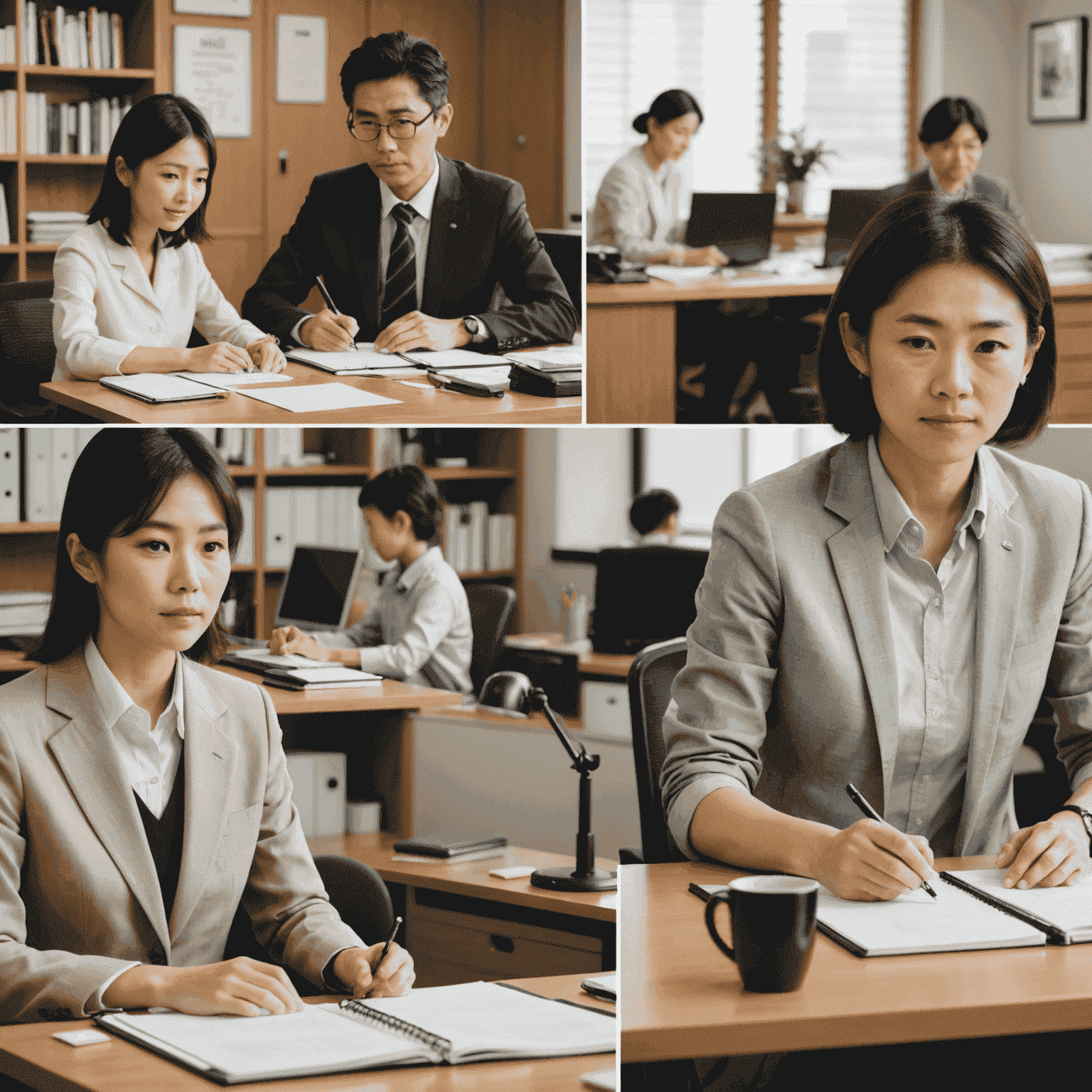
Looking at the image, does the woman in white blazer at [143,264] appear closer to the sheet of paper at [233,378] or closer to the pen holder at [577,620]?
the sheet of paper at [233,378]

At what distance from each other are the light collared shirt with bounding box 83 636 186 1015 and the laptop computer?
150 centimetres

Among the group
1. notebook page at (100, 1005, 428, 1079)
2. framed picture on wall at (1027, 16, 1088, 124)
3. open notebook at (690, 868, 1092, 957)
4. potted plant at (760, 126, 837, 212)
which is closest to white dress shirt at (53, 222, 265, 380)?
notebook page at (100, 1005, 428, 1079)

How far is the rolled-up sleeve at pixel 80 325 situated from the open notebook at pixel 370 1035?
74 cm

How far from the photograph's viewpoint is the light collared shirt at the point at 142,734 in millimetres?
1454

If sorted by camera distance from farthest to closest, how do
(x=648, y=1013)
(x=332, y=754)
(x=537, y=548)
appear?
(x=537, y=548), (x=332, y=754), (x=648, y=1013)

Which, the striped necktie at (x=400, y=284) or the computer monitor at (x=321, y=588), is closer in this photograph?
the striped necktie at (x=400, y=284)

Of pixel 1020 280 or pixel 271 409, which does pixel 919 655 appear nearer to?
pixel 1020 280

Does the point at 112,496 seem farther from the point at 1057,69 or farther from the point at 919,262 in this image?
the point at 1057,69

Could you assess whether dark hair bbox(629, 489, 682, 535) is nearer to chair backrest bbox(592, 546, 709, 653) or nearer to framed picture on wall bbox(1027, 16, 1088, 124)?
chair backrest bbox(592, 546, 709, 653)

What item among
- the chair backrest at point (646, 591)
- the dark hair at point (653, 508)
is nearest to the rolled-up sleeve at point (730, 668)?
the chair backrest at point (646, 591)

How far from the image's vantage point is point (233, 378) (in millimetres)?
1567

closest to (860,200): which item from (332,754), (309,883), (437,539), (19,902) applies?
(437,539)

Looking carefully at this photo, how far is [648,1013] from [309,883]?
783mm

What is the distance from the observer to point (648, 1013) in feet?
2.73
